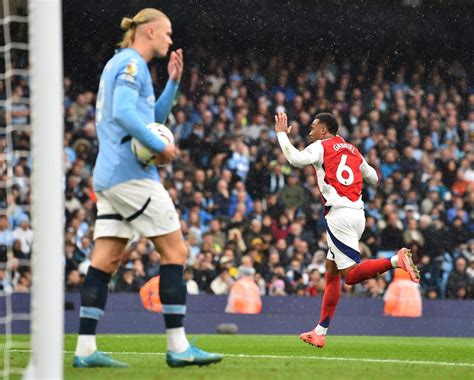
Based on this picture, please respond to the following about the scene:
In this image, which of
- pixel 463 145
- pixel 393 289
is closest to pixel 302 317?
pixel 393 289

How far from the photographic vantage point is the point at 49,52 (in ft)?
15.3

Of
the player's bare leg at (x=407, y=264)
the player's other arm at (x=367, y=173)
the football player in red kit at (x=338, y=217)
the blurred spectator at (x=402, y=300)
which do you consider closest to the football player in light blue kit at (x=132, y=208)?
the football player in red kit at (x=338, y=217)

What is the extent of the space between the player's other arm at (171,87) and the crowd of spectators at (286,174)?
738cm

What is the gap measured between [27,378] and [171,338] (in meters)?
1.70

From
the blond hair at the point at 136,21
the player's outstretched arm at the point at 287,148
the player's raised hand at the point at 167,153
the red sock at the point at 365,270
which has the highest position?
the blond hair at the point at 136,21

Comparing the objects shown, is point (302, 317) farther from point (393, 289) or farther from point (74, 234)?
point (74, 234)

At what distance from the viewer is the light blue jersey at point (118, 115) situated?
625cm

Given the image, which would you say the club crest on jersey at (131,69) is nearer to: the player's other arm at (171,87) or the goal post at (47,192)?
the player's other arm at (171,87)

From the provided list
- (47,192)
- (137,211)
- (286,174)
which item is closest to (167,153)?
(137,211)

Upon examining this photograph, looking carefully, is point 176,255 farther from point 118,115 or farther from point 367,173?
point 367,173

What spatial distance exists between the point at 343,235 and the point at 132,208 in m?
3.40

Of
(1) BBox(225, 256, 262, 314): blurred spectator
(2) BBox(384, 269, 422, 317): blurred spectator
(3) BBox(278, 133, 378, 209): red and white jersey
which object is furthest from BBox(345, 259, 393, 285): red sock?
(2) BBox(384, 269, 422, 317): blurred spectator

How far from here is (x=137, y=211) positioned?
6.41 meters

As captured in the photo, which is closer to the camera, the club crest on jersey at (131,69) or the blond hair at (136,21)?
the club crest on jersey at (131,69)
